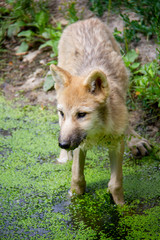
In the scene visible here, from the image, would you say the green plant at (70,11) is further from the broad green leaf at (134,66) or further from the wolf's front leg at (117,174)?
the wolf's front leg at (117,174)

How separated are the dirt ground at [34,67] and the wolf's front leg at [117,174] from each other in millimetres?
1894

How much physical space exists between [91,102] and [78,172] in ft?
3.63

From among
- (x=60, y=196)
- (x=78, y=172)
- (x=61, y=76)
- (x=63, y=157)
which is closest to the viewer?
(x=61, y=76)

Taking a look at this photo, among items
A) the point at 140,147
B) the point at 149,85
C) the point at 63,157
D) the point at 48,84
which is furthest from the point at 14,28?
the point at 140,147

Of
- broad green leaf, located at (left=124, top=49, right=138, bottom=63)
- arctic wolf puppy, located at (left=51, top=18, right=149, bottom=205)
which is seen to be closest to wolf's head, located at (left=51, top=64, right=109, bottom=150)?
arctic wolf puppy, located at (left=51, top=18, right=149, bottom=205)

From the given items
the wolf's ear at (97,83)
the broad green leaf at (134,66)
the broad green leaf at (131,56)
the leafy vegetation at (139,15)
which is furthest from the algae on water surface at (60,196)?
the leafy vegetation at (139,15)

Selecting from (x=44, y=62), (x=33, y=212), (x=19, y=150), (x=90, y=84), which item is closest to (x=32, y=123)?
(x=19, y=150)

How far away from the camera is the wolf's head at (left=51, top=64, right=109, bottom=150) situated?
151 inches

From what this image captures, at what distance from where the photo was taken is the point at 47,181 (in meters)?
5.06

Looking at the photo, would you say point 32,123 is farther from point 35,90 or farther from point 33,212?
point 33,212

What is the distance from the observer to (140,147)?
550 cm

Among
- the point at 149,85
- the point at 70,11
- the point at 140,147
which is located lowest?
the point at 140,147

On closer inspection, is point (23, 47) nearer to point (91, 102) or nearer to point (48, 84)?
point (48, 84)

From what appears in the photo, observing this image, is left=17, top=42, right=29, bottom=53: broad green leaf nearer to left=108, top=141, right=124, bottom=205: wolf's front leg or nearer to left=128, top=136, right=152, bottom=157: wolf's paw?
left=128, top=136, right=152, bottom=157: wolf's paw
